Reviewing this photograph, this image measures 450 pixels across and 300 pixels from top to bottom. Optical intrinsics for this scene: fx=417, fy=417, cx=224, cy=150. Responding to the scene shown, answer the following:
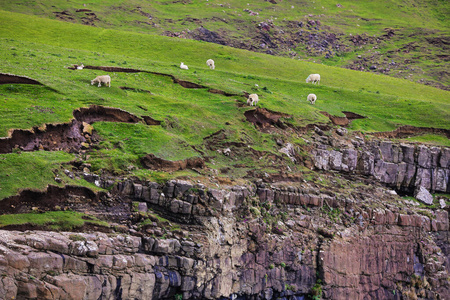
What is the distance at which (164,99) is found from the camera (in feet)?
107

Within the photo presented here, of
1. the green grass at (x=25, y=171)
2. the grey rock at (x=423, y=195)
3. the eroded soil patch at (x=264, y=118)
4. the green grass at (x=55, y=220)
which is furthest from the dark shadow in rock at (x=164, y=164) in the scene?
the grey rock at (x=423, y=195)

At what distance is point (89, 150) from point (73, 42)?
33933mm

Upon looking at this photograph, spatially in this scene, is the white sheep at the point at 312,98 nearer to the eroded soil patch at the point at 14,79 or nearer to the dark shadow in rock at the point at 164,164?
the dark shadow in rock at the point at 164,164

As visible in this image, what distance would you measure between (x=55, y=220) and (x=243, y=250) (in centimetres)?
1041

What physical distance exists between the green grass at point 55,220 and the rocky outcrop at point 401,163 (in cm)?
2149

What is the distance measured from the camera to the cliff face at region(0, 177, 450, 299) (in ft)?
51.6

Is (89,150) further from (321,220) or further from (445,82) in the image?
(445,82)

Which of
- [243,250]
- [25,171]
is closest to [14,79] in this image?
[25,171]

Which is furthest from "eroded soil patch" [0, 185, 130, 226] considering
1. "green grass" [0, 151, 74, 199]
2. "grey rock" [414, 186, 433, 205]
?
"grey rock" [414, 186, 433, 205]

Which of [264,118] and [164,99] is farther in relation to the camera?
[264,118]

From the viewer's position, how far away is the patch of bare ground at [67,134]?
2042 cm

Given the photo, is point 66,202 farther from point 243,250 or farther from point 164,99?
point 164,99

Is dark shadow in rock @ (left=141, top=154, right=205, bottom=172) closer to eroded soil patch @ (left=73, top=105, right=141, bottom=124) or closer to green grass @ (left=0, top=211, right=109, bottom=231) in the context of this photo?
eroded soil patch @ (left=73, top=105, right=141, bottom=124)

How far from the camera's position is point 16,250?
1448 cm
